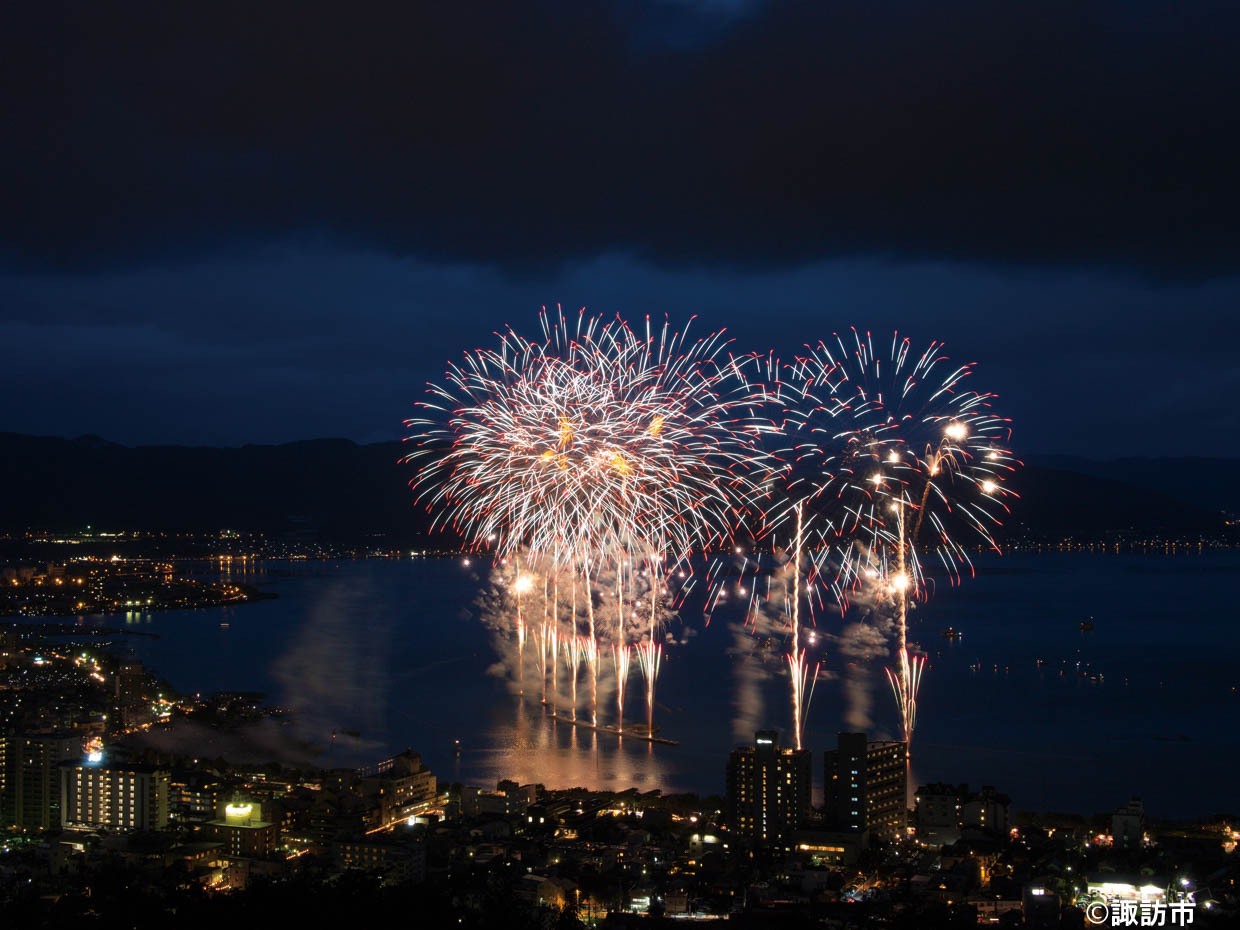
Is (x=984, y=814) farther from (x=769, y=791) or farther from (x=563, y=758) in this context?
(x=563, y=758)

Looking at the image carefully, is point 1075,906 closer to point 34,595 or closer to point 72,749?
point 72,749

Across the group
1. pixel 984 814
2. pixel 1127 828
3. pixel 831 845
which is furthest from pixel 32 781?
pixel 1127 828

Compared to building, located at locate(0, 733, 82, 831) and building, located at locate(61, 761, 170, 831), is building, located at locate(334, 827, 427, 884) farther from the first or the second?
building, located at locate(0, 733, 82, 831)

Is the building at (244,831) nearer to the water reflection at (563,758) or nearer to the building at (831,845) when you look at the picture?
the water reflection at (563,758)

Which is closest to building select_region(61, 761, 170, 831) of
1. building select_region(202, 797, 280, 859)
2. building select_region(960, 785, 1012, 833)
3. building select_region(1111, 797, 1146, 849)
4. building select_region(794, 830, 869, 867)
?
building select_region(202, 797, 280, 859)

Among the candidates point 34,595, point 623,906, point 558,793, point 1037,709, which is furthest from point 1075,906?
point 34,595
